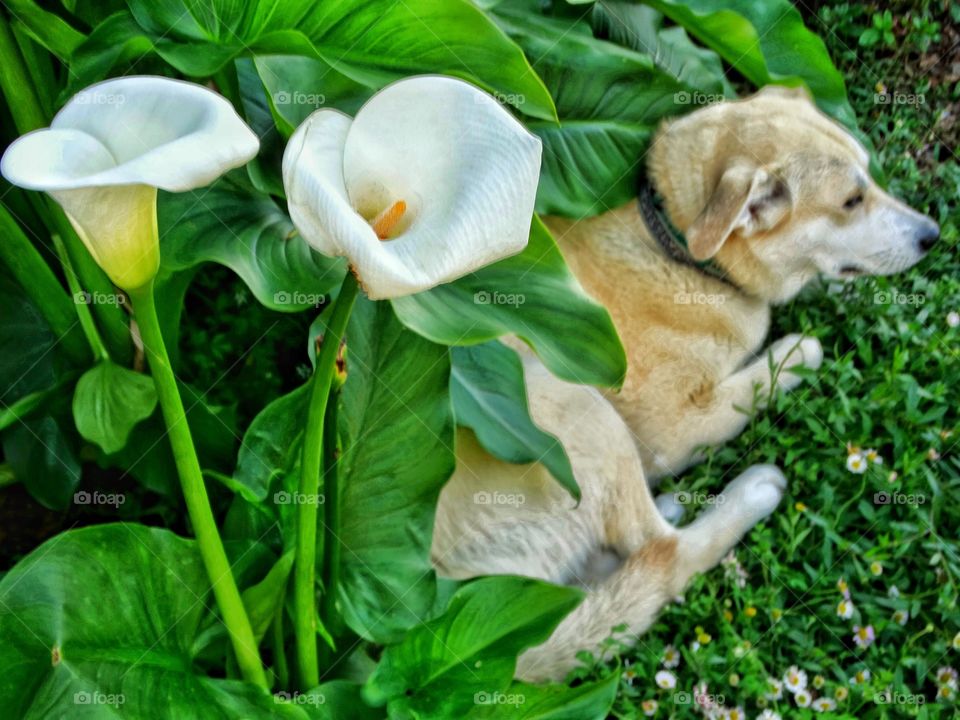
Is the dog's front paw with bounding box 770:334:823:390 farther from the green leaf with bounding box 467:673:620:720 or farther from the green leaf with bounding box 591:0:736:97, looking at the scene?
the green leaf with bounding box 467:673:620:720

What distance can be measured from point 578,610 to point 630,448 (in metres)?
0.30

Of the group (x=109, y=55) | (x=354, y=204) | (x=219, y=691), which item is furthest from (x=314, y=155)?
(x=219, y=691)

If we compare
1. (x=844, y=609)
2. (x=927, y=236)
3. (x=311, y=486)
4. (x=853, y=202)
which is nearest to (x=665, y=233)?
(x=853, y=202)

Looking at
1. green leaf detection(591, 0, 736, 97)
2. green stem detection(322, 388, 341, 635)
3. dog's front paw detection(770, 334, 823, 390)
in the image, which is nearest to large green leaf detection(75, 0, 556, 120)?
green stem detection(322, 388, 341, 635)

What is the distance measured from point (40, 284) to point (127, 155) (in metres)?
0.79

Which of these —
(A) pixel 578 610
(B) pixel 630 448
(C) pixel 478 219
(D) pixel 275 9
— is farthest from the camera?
(B) pixel 630 448

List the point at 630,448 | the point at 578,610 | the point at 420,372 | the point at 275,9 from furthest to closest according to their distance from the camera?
the point at 630,448
the point at 578,610
the point at 420,372
the point at 275,9

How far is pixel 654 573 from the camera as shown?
5.37 ft

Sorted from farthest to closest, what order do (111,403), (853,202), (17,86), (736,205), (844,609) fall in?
(853,202), (736,205), (844,609), (111,403), (17,86)

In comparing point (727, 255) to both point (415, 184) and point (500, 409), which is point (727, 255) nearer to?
point (500, 409)

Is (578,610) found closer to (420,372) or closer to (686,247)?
(420,372)

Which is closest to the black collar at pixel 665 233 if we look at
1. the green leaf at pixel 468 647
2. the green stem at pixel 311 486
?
the green leaf at pixel 468 647

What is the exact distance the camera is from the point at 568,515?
5.53 ft

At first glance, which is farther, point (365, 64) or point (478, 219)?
point (365, 64)
